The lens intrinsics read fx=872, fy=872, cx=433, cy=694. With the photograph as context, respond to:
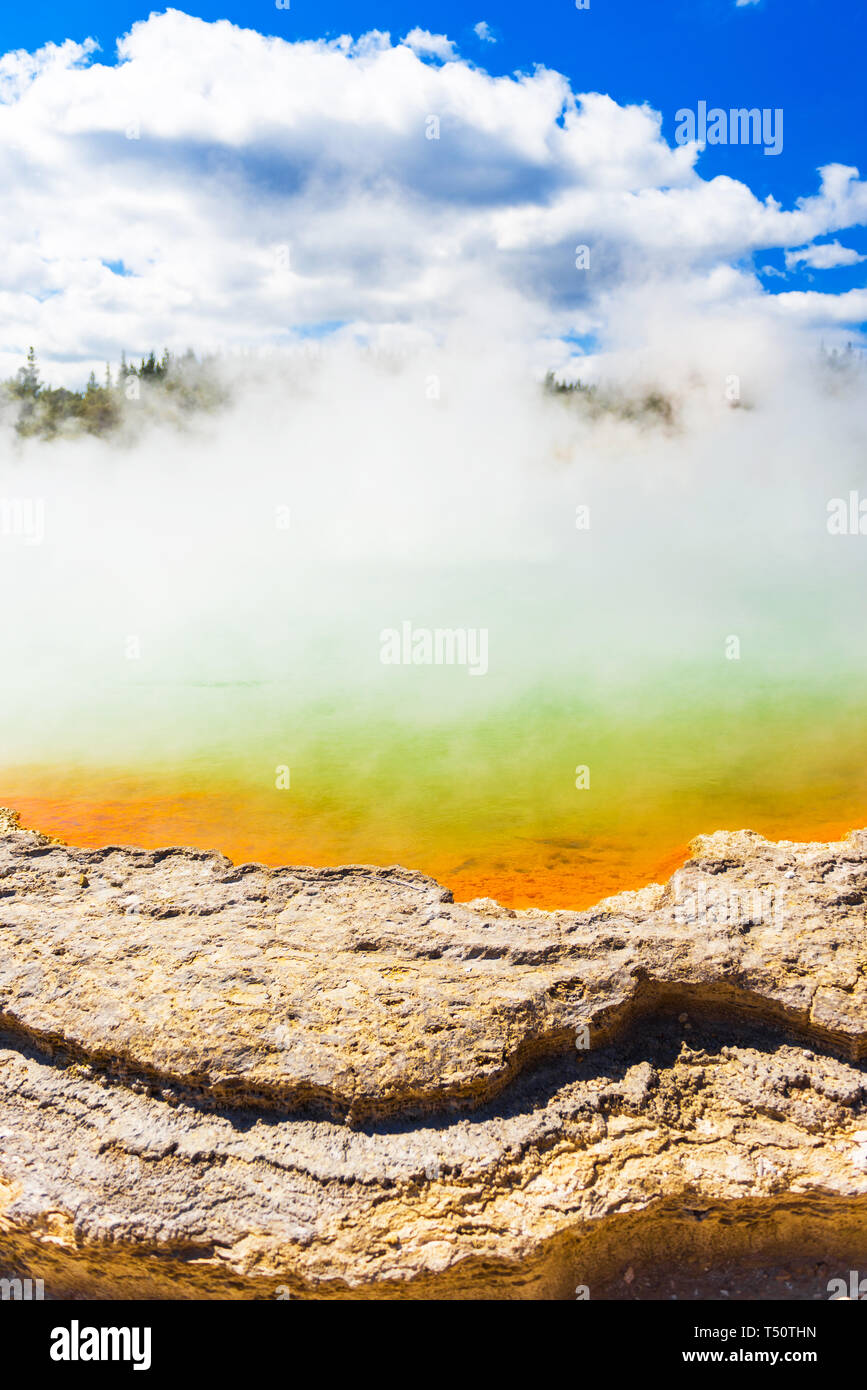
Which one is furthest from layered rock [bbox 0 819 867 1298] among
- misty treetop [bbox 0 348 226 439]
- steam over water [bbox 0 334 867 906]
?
misty treetop [bbox 0 348 226 439]

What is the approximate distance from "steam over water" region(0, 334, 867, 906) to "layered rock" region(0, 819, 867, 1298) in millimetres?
1149

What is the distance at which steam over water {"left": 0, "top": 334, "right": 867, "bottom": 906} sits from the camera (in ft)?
14.0

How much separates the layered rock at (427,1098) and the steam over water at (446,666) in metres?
1.15

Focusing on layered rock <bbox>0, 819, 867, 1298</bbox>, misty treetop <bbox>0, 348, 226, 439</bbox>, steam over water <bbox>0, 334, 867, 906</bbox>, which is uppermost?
misty treetop <bbox>0, 348, 226, 439</bbox>

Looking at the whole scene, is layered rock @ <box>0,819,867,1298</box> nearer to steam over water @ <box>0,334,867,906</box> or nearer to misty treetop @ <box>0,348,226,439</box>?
steam over water @ <box>0,334,867,906</box>

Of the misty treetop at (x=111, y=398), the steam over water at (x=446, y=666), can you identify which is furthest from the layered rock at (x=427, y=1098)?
the misty treetop at (x=111, y=398)

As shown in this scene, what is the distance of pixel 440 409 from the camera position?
20016 mm

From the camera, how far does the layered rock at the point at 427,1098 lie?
1888 millimetres

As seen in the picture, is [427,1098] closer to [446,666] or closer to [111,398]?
[446,666]

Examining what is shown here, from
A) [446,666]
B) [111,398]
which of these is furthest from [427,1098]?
[111,398]

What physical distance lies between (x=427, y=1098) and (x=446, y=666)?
17.1ft

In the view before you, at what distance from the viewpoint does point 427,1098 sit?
2.04 metres

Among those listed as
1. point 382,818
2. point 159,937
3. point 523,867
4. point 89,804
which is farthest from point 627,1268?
point 89,804

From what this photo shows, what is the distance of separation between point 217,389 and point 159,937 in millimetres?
23736
